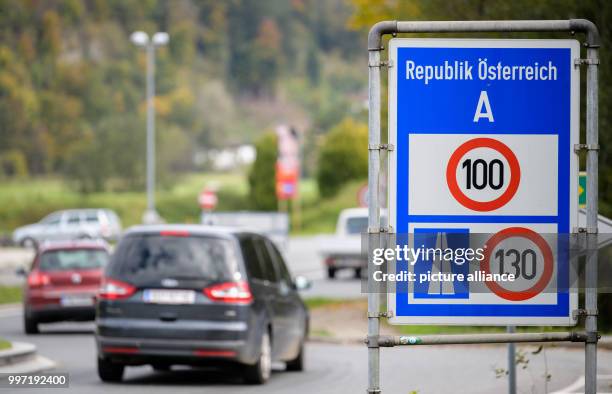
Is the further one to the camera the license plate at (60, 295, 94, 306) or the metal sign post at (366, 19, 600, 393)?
the license plate at (60, 295, 94, 306)

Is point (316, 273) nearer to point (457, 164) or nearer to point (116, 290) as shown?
point (116, 290)

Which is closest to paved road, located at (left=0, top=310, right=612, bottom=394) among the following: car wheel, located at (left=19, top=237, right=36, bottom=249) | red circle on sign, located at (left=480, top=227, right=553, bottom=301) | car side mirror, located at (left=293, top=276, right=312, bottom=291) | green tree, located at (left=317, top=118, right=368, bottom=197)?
car side mirror, located at (left=293, top=276, right=312, bottom=291)

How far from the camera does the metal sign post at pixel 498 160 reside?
8234 millimetres

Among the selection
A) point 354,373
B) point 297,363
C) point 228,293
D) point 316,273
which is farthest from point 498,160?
point 316,273

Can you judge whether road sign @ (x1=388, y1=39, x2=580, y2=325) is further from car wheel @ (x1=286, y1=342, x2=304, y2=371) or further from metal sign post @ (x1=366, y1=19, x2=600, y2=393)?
car wheel @ (x1=286, y1=342, x2=304, y2=371)

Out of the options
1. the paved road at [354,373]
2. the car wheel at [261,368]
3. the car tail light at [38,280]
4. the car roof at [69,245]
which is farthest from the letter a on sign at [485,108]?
the car roof at [69,245]

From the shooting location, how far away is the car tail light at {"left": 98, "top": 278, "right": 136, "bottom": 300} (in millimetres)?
15289

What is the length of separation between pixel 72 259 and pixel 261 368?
30.2 feet

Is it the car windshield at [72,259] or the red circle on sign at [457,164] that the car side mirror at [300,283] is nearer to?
the car windshield at [72,259]

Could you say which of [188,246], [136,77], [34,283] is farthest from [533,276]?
[136,77]

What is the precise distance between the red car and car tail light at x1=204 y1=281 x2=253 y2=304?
8654 millimetres

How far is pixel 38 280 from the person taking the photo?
2352 cm

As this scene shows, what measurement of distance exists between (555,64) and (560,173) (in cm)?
62

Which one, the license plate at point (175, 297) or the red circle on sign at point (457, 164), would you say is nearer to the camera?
the red circle on sign at point (457, 164)
